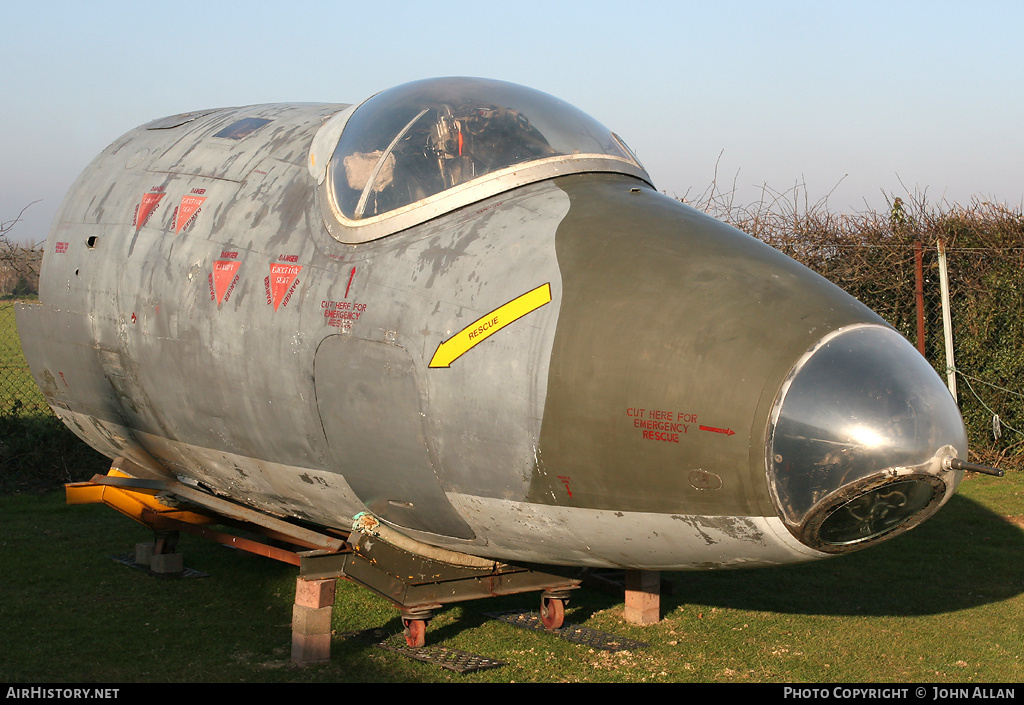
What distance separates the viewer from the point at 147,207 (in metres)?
5.50

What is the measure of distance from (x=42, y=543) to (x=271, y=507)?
12.3 feet

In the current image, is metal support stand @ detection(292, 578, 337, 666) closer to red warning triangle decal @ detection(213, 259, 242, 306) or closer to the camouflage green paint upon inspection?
red warning triangle decal @ detection(213, 259, 242, 306)

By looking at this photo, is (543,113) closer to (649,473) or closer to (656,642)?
(649,473)

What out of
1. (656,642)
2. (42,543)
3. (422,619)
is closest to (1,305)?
(42,543)

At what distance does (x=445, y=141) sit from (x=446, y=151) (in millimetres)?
68

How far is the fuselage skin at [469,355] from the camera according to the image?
355cm

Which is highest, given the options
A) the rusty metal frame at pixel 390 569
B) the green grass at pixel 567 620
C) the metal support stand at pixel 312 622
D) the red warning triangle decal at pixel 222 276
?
the red warning triangle decal at pixel 222 276

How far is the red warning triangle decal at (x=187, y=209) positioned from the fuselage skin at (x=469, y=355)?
2 centimetres

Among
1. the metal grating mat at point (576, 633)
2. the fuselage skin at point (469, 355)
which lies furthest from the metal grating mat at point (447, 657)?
the fuselage skin at point (469, 355)

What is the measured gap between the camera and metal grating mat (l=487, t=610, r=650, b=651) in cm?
548

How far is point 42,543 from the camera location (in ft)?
26.3

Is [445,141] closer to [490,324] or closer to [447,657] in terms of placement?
[490,324]

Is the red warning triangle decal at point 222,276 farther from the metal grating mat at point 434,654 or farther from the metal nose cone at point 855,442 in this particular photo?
the metal nose cone at point 855,442

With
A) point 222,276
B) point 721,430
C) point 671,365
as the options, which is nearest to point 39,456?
point 222,276
